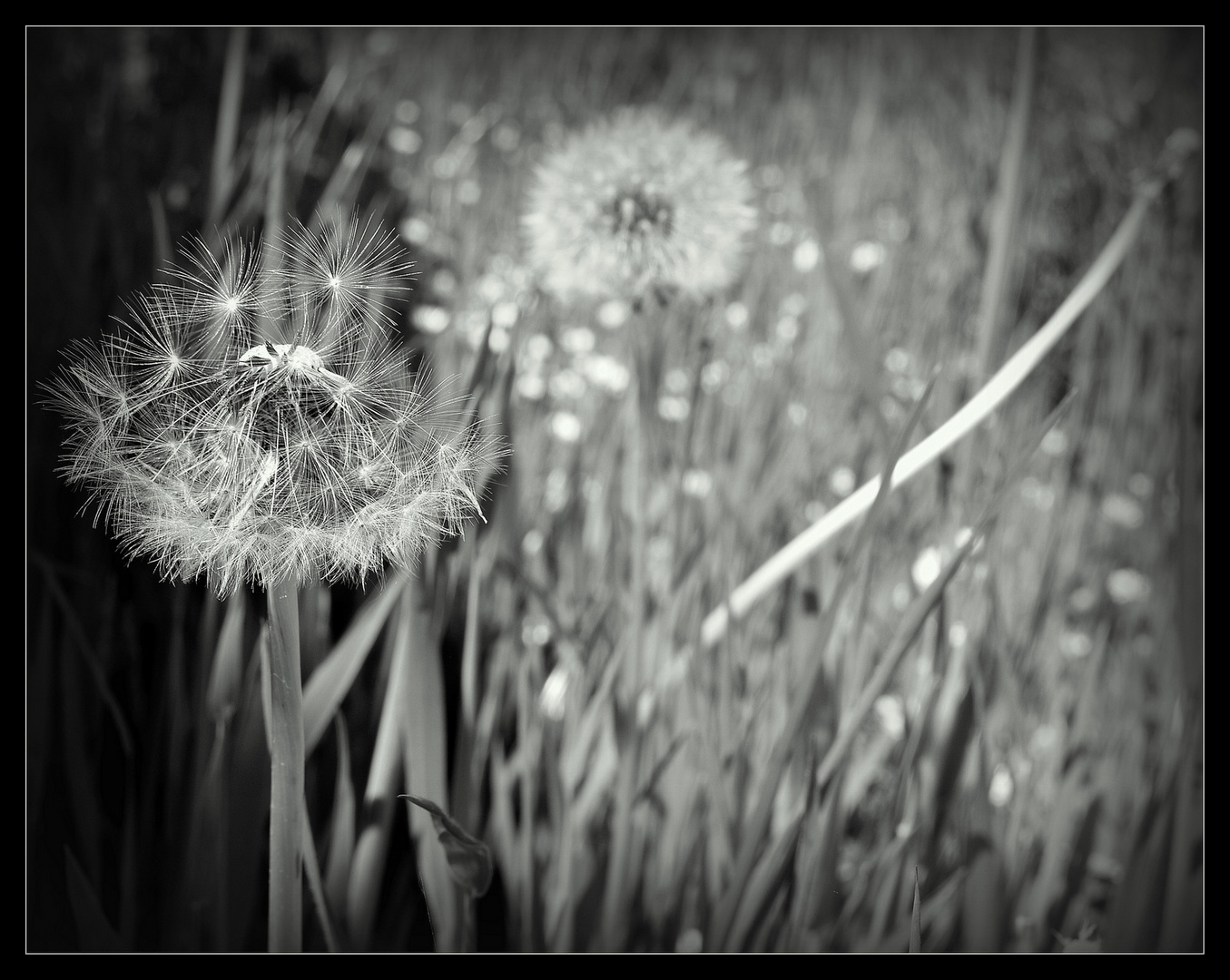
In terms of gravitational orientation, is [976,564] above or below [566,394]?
below

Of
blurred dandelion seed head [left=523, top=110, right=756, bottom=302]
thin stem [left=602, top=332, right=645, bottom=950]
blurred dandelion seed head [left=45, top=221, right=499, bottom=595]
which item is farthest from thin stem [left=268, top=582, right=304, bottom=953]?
blurred dandelion seed head [left=523, top=110, right=756, bottom=302]

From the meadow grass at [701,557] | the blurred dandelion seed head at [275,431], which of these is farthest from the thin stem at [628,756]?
the blurred dandelion seed head at [275,431]

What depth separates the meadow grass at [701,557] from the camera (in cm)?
47

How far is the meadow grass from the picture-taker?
468 millimetres

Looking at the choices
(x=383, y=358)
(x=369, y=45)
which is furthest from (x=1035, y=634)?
(x=369, y=45)

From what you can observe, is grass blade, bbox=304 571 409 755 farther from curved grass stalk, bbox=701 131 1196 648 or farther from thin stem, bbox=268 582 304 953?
curved grass stalk, bbox=701 131 1196 648

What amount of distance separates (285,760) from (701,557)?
1.02 feet

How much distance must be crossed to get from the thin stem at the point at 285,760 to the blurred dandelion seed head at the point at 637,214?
32 centimetres

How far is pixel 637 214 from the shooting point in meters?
0.55

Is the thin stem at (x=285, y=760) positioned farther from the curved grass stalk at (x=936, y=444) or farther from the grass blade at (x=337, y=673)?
the curved grass stalk at (x=936, y=444)

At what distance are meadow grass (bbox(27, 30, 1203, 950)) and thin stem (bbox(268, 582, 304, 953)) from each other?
30 millimetres

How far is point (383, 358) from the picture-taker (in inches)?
15.9
